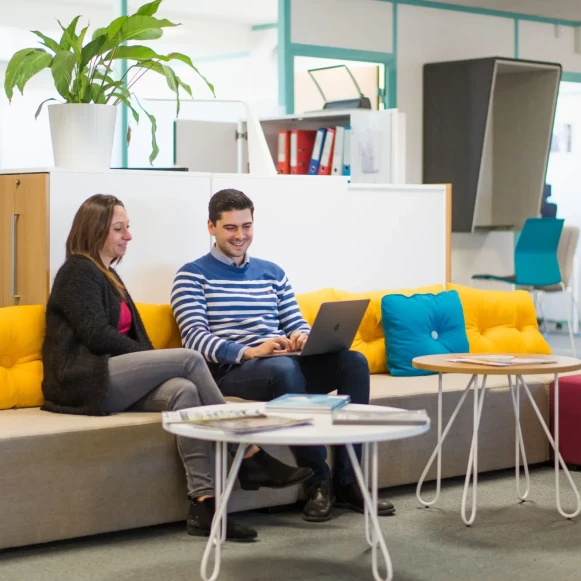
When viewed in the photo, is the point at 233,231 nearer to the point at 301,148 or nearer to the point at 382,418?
the point at 382,418

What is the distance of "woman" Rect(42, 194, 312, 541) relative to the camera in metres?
3.45

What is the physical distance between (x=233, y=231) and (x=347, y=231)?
109cm

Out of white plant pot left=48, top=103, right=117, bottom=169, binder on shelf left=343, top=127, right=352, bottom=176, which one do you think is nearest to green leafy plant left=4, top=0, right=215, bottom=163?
white plant pot left=48, top=103, right=117, bottom=169

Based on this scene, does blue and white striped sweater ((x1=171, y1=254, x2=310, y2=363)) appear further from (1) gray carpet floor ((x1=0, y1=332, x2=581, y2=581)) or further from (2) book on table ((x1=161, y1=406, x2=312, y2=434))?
(2) book on table ((x1=161, y1=406, x2=312, y2=434))

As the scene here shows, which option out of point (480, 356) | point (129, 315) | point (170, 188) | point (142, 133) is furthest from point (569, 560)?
point (142, 133)

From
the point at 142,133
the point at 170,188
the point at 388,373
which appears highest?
the point at 142,133

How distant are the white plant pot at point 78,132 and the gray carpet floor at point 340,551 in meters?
1.48

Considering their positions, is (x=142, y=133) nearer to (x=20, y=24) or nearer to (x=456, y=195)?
(x=20, y=24)

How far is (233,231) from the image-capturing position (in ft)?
13.3

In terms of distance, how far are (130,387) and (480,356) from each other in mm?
1246

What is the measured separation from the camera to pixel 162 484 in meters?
3.53

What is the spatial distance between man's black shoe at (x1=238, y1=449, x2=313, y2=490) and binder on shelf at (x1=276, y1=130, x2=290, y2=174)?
318 centimetres

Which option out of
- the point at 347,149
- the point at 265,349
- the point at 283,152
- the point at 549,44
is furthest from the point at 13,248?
the point at 549,44

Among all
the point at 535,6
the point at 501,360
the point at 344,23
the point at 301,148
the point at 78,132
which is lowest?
the point at 501,360
